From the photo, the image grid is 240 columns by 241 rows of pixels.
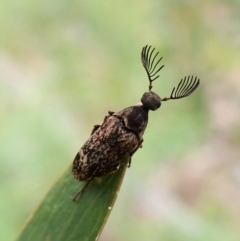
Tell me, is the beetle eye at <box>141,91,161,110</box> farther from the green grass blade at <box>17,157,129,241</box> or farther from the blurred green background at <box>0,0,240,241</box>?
the blurred green background at <box>0,0,240,241</box>

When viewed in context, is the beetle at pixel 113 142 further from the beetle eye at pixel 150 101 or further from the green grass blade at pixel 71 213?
the green grass blade at pixel 71 213

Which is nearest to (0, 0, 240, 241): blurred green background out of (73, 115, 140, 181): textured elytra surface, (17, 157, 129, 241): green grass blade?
(73, 115, 140, 181): textured elytra surface

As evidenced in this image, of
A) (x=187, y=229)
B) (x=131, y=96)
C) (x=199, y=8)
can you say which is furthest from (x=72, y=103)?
(x=199, y=8)

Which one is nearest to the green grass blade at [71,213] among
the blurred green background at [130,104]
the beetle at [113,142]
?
the beetle at [113,142]

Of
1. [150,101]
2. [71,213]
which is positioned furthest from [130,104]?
[71,213]

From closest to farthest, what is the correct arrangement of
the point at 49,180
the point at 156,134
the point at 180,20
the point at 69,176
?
the point at 69,176
the point at 49,180
the point at 156,134
the point at 180,20

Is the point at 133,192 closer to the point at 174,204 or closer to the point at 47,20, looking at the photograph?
the point at 174,204
